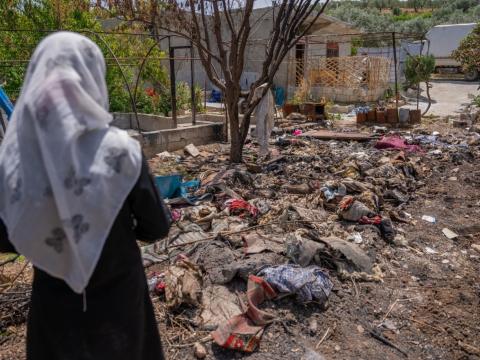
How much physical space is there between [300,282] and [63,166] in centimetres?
219

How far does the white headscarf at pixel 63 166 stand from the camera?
1189mm

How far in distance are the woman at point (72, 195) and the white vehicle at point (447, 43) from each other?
2534 centimetres

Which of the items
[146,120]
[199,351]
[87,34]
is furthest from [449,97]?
[199,351]

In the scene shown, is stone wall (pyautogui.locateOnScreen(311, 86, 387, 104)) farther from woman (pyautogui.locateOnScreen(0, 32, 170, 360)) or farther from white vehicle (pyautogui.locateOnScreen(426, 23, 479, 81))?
woman (pyautogui.locateOnScreen(0, 32, 170, 360))

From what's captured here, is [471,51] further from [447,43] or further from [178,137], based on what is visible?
[447,43]

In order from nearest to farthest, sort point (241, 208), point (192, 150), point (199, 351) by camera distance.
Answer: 1. point (199, 351)
2. point (241, 208)
3. point (192, 150)

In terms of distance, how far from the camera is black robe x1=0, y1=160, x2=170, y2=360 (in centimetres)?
142

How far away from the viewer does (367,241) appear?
4.10 metres

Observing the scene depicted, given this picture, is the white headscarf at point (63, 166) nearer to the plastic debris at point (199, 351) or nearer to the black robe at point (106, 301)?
the black robe at point (106, 301)

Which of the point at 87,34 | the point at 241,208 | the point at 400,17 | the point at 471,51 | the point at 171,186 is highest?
the point at 400,17

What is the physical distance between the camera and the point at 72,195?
121cm

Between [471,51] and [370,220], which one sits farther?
[471,51]

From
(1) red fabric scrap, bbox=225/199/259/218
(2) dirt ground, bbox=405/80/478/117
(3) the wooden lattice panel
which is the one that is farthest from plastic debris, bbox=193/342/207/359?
(3) the wooden lattice panel

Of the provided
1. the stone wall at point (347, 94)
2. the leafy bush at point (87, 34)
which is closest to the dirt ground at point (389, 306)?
the leafy bush at point (87, 34)
